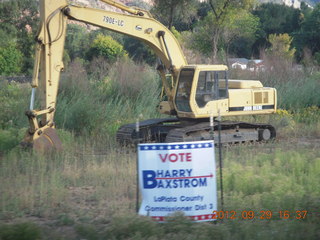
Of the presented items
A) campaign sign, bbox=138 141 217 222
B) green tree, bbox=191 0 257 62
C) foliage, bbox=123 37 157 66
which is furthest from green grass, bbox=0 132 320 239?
foliage, bbox=123 37 157 66

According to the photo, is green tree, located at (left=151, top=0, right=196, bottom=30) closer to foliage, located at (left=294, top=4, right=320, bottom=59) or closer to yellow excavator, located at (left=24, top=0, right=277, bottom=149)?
yellow excavator, located at (left=24, top=0, right=277, bottom=149)

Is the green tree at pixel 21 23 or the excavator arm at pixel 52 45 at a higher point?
the green tree at pixel 21 23

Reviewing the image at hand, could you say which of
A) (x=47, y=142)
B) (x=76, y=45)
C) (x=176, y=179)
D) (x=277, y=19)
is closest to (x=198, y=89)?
(x=47, y=142)

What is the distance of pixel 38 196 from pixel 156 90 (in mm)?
11639

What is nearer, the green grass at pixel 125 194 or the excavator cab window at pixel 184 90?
the green grass at pixel 125 194

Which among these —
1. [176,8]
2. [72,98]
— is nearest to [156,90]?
[72,98]

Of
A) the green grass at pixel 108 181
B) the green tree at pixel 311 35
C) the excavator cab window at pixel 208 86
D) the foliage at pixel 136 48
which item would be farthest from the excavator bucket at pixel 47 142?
the green tree at pixel 311 35

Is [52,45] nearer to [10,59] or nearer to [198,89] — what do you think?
[198,89]

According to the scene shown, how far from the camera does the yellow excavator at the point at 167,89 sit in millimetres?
13883

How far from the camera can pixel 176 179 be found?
296 inches

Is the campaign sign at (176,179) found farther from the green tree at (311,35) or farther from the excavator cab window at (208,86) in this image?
the green tree at (311,35)

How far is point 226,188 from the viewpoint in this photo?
10.1 m
